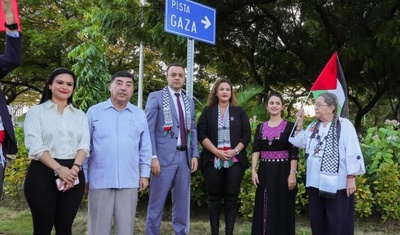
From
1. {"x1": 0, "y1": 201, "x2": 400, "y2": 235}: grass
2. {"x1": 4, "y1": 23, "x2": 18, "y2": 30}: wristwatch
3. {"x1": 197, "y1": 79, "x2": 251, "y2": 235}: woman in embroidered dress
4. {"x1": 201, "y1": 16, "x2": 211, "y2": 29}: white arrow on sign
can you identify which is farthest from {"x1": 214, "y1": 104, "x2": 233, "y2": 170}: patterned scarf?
{"x1": 4, "y1": 23, "x2": 18, "y2": 30}: wristwatch

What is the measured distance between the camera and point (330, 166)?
381 centimetres

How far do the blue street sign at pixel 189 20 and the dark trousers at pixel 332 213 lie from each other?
196 cm

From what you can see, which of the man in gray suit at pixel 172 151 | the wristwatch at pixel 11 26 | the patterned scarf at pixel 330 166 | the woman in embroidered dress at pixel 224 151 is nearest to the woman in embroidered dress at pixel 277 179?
the woman in embroidered dress at pixel 224 151

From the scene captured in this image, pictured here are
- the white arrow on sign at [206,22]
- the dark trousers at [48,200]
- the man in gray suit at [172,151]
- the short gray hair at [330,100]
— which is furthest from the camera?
the white arrow on sign at [206,22]

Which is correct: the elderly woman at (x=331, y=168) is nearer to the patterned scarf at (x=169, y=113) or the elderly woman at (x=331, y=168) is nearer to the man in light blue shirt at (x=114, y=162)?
the patterned scarf at (x=169, y=113)

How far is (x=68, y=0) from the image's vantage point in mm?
18406

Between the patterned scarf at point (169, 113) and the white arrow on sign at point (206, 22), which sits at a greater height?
the white arrow on sign at point (206, 22)

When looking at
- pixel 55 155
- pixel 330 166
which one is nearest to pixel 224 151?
pixel 330 166

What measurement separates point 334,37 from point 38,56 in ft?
39.7

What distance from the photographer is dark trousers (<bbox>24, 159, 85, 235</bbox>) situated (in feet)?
10.5

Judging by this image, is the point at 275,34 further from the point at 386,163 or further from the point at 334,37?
the point at 386,163

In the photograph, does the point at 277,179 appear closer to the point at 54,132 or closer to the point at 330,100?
the point at 330,100

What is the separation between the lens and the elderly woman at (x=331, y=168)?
3.79m

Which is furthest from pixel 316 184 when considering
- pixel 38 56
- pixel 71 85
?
pixel 38 56
